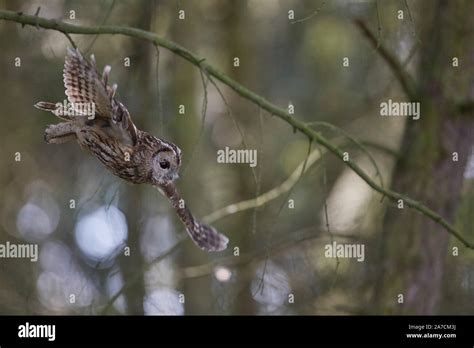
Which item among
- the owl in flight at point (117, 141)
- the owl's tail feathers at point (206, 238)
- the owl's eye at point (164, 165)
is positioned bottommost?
the owl's tail feathers at point (206, 238)

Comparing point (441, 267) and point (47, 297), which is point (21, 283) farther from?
point (441, 267)

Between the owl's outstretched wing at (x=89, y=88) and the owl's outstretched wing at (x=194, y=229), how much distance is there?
451mm

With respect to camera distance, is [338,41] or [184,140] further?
[338,41]

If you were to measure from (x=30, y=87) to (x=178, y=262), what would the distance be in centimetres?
167

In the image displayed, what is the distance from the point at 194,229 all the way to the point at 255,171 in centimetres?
213

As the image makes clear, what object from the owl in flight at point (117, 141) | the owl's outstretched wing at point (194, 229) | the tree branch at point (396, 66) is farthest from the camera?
the tree branch at point (396, 66)

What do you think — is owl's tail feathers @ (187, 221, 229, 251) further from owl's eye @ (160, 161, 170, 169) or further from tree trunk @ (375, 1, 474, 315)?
tree trunk @ (375, 1, 474, 315)

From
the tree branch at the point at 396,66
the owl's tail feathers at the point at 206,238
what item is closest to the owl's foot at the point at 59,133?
the owl's tail feathers at the point at 206,238

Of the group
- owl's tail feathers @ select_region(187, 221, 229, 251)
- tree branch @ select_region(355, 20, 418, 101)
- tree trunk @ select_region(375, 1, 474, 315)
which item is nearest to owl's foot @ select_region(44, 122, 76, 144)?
owl's tail feathers @ select_region(187, 221, 229, 251)

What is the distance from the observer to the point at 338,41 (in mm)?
6477

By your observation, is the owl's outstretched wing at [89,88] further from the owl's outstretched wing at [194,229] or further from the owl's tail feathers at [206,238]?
the owl's tail feathers at [206,238]

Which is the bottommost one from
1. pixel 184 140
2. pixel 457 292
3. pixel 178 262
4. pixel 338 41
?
pixel 457 292

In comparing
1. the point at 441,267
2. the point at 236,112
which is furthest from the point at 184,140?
the point at 441,267

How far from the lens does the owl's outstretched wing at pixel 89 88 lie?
9.92 feet
